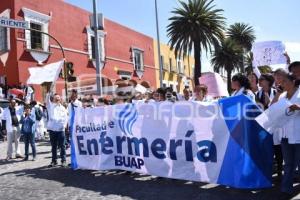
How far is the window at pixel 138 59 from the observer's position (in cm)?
3891

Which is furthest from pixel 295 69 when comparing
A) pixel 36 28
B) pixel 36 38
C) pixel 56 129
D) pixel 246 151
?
pixel 36 28

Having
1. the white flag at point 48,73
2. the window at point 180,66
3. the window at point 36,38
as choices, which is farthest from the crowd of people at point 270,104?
the window at point 180,66

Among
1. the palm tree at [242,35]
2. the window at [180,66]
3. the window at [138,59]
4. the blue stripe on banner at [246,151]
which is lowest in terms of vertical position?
the blue stripe on banner at [246,151]

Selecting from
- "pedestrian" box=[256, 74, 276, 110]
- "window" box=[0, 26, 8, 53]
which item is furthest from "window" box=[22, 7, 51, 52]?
"pedestrian" box=[256, 74, 276, 110]

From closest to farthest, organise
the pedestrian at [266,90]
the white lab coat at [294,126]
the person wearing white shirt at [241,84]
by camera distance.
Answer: the white lab coat at [294,126], the person wearing white shirt at [241,84], the pedestrian at [266,90]

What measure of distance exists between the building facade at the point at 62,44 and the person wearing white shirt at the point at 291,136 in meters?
18.2

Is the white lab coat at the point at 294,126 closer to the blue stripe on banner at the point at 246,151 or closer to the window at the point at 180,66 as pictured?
the blue stripe on banner at the point at 246,151

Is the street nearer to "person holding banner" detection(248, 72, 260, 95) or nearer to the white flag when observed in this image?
"person holding banner" detection(248, 72, 260, 95)

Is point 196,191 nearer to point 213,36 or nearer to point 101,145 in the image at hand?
point 101,145

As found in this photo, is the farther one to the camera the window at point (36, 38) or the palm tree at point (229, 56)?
the palm tree at point (229, 56)

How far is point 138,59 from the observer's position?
39.8 meters

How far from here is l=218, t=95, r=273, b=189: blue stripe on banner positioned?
6668 mm

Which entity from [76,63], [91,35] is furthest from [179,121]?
[91,35]

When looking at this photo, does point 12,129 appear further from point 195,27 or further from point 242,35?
point 242,35
